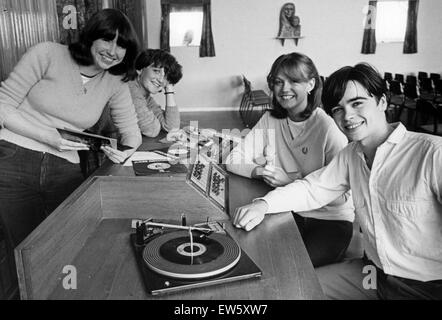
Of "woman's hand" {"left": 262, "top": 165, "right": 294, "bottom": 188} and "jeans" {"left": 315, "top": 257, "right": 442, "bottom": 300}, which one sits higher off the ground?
"woman's hand" {"left": 262, "top": 165, "right": 294, "bottom": 188}

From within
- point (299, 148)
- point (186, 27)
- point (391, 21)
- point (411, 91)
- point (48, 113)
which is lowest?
point (411, 91)

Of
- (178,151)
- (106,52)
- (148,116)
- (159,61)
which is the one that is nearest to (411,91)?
(159,61)

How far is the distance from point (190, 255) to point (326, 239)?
0.86 m

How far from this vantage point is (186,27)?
8992 millimetres

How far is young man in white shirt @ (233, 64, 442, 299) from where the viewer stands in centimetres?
143

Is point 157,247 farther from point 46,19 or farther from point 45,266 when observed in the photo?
point 46,19

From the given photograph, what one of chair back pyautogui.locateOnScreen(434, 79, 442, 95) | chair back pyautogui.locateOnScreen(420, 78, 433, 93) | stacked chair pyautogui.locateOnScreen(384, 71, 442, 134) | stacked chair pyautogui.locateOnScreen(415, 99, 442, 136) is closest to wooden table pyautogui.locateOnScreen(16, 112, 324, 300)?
stacked chair pyautogui.locateOnScreen(415, 99, 442, 136)

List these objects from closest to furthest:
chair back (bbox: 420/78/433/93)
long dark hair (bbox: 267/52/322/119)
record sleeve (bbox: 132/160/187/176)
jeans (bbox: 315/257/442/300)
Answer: jeans (bbox: 315/257/442/300)
record sleeve (bbox: 132/160/187/176)
long dark hair (bbox: 267/52/322/119)
chair back (bbox: 420/78/433/93)

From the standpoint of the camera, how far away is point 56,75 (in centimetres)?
188

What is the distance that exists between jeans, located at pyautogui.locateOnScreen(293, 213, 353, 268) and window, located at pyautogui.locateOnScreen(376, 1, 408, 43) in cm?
821

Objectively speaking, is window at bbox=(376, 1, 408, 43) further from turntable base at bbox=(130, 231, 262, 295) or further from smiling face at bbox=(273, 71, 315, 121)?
turntable base at bbox=(130, 231, 262, 295)

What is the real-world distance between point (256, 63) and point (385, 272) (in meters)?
8.02

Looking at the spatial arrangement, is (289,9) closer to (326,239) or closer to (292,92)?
(292,92)

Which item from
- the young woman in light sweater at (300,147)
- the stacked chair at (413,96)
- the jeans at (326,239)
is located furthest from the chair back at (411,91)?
the jeans at (326,239)
